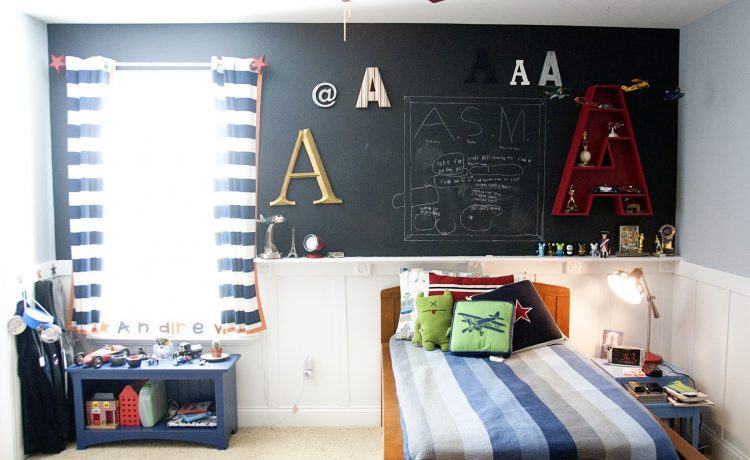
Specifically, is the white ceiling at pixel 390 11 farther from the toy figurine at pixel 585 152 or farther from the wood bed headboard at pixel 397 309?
the wood bed headboard at pixel 397 309

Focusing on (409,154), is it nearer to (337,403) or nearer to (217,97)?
(217,97)

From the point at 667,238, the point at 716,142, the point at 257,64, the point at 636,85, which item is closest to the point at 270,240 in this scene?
the point at 257,64

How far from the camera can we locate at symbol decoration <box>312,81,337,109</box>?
358 cm

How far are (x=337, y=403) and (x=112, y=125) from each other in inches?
95.9

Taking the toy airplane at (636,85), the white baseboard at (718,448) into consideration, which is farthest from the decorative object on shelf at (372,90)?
the white baseboard at (718,448)

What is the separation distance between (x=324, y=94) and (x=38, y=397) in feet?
8.68

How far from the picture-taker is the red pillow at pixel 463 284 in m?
3.32

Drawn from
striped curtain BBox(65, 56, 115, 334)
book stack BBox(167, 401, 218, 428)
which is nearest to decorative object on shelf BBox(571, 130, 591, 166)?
book stack BBox(167, 401, 218, 428)

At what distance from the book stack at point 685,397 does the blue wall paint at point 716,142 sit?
74cm

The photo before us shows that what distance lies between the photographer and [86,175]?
3453 mm

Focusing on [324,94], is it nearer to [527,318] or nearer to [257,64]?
[257,64]

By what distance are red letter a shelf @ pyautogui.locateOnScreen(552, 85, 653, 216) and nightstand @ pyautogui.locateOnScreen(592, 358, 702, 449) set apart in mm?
1021

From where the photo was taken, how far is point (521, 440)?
2.12 meters

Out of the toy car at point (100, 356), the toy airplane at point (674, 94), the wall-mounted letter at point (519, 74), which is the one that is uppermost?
the wall-mounted letter at point (519, 74)
